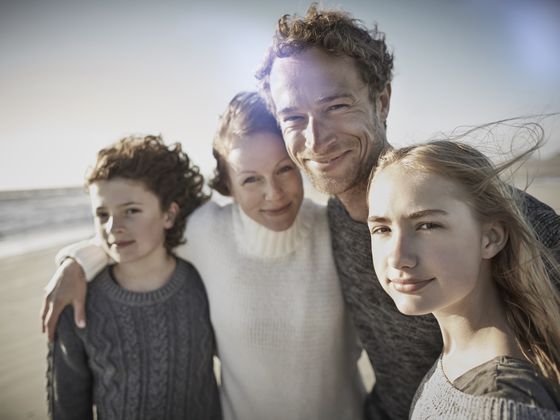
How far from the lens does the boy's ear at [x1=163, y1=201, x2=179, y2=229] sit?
225 centimetres

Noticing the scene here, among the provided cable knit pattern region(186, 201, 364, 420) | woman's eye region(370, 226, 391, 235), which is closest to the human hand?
cable knit pattern region(186, 201, 364, 420)

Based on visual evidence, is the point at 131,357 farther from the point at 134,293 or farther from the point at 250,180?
the point at 250,180

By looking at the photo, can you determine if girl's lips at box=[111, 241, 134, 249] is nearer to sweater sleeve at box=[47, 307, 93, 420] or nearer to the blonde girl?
sweater sleeve at box=[47, 307, 93, 420]

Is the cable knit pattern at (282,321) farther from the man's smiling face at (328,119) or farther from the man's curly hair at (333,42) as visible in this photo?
the man's curly hair at (333,42)

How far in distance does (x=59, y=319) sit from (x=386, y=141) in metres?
1.93

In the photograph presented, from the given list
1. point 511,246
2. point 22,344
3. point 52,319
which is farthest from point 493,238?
point 22,344

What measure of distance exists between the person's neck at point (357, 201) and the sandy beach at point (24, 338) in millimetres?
685

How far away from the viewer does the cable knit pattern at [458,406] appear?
96 cm

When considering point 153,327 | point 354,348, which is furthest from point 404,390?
point 153,327

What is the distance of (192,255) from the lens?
2293mm

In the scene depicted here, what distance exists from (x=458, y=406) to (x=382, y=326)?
30.6 inches

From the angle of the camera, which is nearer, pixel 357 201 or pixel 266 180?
pixel 357 201

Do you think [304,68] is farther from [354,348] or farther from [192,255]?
[354,348]

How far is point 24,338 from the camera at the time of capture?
4.41 metres
